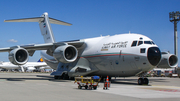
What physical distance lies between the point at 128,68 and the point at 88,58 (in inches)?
176

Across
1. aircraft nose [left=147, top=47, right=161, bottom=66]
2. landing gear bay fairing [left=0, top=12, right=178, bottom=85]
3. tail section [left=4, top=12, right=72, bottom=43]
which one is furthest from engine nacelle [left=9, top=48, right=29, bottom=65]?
aircraft nose [left=147, top=47, right=161, bottom=66]

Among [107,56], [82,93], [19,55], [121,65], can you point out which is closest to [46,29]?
[19,55]

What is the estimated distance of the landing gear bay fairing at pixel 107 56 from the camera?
15.9m

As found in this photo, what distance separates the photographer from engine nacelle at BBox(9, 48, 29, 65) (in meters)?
18.0

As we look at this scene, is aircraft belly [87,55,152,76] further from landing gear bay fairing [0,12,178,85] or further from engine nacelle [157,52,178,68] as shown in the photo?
engine nacelle [157,52,178,68]

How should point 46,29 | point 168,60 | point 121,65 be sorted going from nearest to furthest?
point 121,65
point 168,60
point 46,29

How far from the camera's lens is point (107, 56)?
58.3 feet

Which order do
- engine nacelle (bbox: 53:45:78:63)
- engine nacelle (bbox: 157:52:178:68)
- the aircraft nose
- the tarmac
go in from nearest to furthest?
1. the tarmac
2. the aircraft nose
3. engine nacelle (bbox: 53:45:78:63)
4. engine nacelle (bbox: 157:52:178:68)

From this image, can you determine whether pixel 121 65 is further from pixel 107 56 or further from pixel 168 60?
pixel 168 60

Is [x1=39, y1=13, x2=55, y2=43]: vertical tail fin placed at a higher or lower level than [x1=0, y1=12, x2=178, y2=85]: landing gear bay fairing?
higher

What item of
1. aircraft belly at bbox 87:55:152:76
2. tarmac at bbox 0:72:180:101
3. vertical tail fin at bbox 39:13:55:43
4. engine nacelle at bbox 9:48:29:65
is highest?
vertical tail fin at bbox 39:13:55:43

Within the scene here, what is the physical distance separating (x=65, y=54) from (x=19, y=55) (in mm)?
4045

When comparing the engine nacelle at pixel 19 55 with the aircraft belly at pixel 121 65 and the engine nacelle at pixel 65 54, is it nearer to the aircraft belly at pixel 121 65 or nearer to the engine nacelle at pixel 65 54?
the engine nacelle at pixel 65 54

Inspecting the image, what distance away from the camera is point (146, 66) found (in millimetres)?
15695
